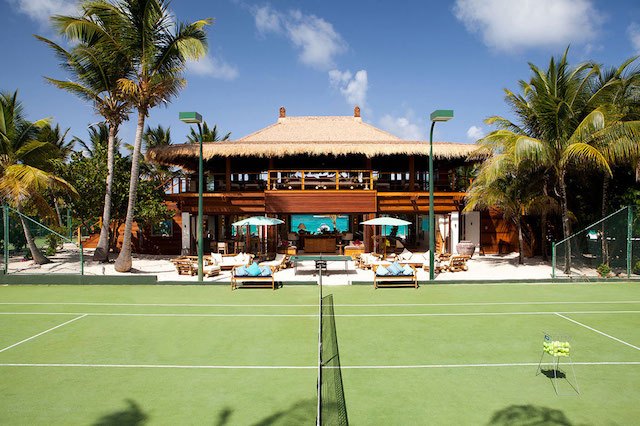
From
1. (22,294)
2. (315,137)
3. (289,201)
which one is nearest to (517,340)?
(22,294)

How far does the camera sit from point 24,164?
19.2 m

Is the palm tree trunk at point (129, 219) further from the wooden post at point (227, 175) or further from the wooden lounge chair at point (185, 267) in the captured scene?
the wooden post at point (227, 175)

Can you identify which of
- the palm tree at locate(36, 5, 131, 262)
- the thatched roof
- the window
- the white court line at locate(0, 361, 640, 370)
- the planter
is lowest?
the white court line at locate(0, 361, 640, 370)

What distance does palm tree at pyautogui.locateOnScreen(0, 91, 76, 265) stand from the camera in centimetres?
1675

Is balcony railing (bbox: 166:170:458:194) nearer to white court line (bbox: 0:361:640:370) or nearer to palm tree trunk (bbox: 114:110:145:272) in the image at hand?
palm tree trunk (bbox: 114:110:145:272)

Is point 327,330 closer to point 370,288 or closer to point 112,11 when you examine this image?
point 370,288

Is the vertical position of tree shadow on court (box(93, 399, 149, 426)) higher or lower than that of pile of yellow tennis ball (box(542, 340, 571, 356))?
lower

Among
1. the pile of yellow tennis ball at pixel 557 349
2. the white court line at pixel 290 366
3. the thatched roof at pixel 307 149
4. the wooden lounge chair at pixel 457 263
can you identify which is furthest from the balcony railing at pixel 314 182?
the pile of yellow tennis ball at pixel 557 349

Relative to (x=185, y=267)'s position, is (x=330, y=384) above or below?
below

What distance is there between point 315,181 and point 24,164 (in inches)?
524

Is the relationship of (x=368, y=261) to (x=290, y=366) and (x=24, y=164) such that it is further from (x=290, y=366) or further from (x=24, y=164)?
(x=24, y=164)

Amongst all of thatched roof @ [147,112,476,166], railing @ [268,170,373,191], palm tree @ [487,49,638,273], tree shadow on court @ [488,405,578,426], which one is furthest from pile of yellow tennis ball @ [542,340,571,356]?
railing @ [268,170,373,191]

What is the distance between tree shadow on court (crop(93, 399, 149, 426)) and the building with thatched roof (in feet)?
56.5

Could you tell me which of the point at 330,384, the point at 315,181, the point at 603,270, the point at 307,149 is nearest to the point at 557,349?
the point at 330,384
